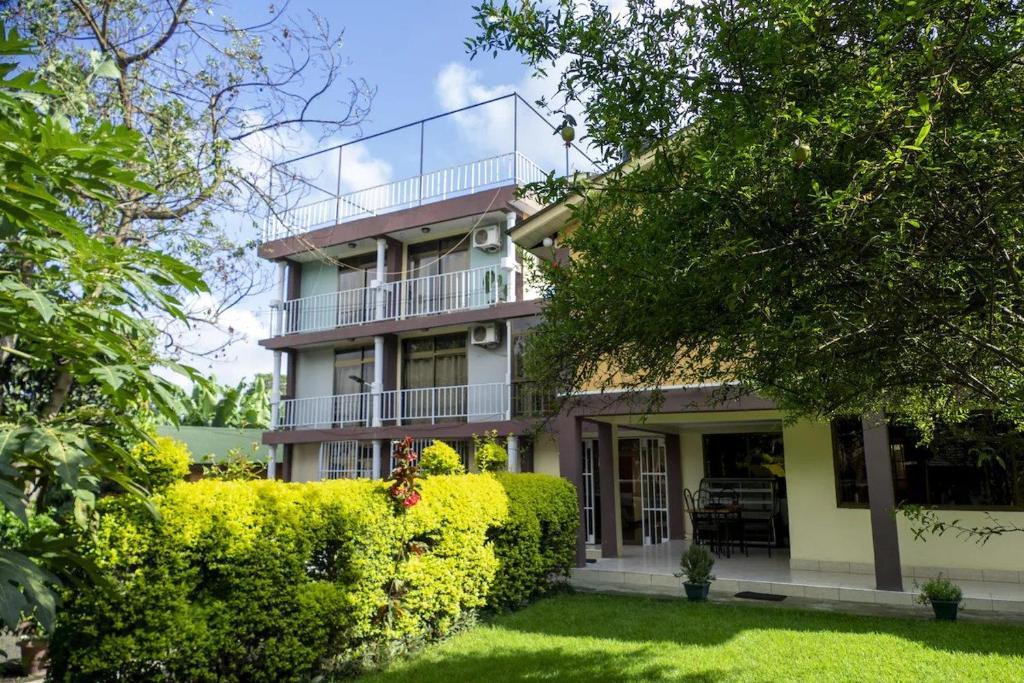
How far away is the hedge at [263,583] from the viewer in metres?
4.96

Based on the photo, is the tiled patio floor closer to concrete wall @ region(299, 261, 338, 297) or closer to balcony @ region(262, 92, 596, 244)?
balcony @ region(262, 92, 596, 244)

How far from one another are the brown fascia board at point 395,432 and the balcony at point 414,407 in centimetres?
33

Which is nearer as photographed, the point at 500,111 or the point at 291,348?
the point at 500,111

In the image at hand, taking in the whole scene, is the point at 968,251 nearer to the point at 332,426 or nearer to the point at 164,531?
the point at 164,531

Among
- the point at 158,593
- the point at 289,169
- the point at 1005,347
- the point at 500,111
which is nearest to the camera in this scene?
the point at 1005,347

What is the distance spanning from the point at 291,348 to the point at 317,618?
547 inches

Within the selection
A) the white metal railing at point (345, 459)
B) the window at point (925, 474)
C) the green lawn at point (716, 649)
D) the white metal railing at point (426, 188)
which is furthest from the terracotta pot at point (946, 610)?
the white metal railing at point (345, 459)

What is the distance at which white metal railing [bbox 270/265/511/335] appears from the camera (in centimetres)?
1600

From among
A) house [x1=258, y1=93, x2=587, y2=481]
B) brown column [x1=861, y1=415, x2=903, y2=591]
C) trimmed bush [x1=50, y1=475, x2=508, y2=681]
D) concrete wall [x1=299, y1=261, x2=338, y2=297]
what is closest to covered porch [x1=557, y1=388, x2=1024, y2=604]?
brown column [x1=861, y1=415, x2=903, y2=591]

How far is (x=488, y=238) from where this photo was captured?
1617cm

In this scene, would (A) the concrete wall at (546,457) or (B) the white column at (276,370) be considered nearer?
(A) the concrete wall at (546,457)

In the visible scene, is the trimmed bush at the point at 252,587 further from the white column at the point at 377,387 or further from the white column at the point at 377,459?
the white column at the point at 377,387

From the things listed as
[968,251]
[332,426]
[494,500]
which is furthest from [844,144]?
[332,426]

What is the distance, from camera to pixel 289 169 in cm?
691
